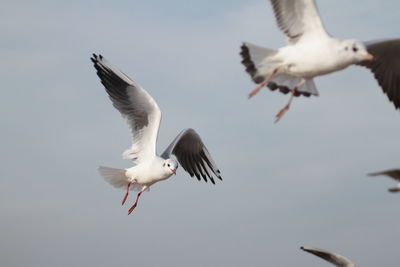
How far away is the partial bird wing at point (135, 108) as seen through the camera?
1049 centimetres

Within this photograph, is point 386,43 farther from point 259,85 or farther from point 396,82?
point 259,85

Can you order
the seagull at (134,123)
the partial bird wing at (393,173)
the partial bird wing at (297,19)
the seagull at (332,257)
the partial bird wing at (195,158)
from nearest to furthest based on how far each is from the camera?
the partial bird wing at (393,173), the partial bird wing at (297,19), the seagull at (332,257), the seagull at (134,123), the partial bird wing at (195,158)

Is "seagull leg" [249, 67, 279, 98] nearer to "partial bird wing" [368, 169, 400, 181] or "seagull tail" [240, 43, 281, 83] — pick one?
"seagull tail" [240, 43, 281, 83]

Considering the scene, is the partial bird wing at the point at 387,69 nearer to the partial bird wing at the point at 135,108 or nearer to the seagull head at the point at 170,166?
the seagull head at the point at 170,166

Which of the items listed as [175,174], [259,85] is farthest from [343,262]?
[175,174]

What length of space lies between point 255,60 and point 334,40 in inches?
34.5

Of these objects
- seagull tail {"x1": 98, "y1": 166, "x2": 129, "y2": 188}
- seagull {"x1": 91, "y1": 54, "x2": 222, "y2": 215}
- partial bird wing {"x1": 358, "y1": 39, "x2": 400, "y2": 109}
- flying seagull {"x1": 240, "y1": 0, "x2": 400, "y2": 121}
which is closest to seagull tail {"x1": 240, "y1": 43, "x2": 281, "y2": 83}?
flying seagull {"x1": 240, "y1": 0, "x2": 400, "y2": 121}

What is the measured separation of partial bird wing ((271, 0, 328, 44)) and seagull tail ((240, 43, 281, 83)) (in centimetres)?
28

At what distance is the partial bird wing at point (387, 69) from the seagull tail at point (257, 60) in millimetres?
1775

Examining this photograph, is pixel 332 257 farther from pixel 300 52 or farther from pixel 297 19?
pixel 297 19

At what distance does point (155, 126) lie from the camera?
10.5 meters

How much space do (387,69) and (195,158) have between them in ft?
11.8

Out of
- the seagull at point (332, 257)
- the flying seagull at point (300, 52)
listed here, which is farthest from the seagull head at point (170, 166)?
the seagull at point (332, 257)

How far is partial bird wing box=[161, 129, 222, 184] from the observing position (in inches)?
453
